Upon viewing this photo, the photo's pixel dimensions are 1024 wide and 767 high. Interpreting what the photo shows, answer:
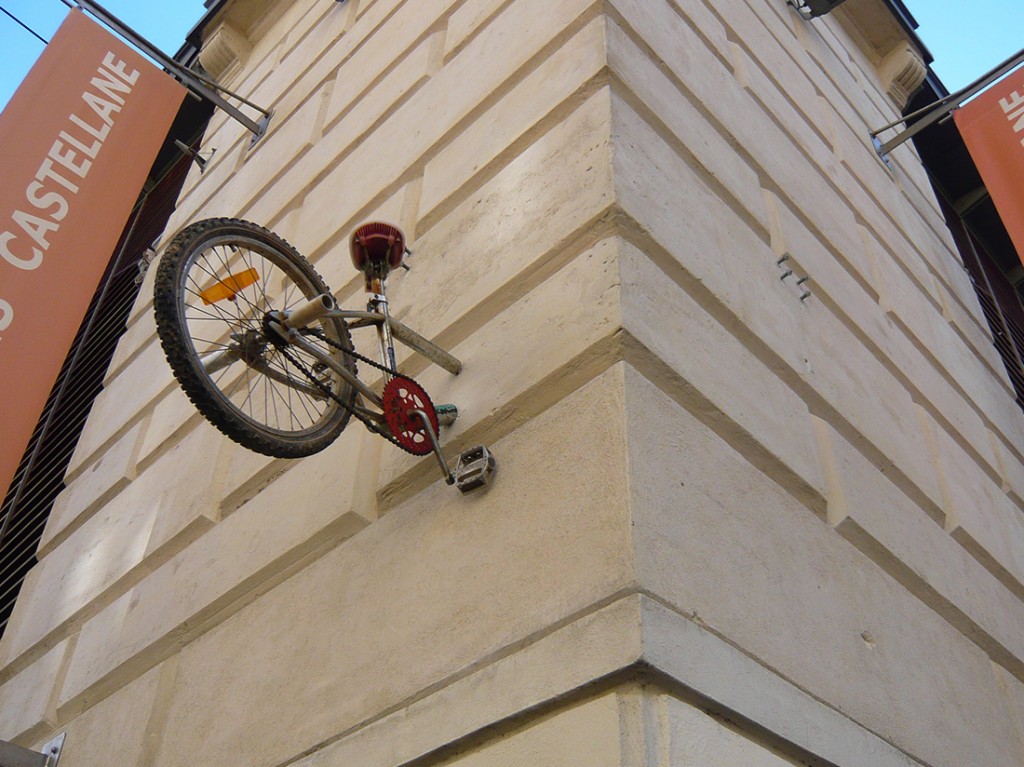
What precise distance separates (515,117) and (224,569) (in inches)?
70.4

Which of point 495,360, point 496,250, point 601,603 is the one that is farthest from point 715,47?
point 601,603

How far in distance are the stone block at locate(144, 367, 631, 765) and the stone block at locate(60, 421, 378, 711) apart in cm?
9

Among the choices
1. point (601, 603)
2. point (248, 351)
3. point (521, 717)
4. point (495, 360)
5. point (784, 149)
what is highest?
point (784, 149)

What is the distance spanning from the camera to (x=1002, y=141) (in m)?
5.54

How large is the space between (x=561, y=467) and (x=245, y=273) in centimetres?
114

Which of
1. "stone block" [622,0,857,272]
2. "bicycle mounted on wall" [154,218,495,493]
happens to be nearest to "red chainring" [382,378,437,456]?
"bicycle mounted on wall" [154,218,495,493]

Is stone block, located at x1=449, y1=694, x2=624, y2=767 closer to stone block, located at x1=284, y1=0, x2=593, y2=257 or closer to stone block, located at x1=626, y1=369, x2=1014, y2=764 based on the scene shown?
stone block, located at x1=626, y1=369, x2=1014, y2=764

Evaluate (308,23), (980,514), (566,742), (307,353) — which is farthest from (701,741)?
(308,23)

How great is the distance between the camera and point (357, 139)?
483 cm

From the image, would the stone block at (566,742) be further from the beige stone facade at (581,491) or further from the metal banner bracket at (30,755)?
the metal banner bracket at (30,755)

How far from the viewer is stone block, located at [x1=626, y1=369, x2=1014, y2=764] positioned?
7.97ft

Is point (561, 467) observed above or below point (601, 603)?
above

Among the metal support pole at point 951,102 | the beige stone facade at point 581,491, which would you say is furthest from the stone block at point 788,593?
the metal support pole at point 951,102

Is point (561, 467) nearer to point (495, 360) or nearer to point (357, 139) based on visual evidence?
point (495, 360)
